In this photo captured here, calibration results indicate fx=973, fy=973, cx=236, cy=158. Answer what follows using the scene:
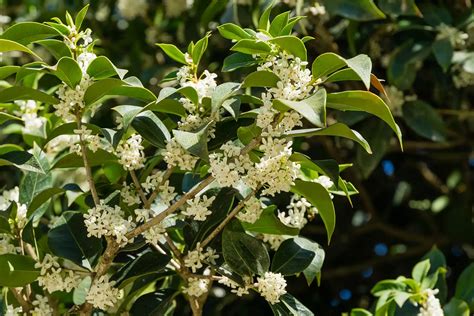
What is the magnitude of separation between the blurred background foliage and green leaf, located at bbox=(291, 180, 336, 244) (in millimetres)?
801

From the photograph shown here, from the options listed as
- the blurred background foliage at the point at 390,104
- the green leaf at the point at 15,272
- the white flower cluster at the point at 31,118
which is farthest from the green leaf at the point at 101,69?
the blurred background foliage at the point at 390,104

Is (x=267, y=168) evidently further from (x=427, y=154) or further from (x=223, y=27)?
(x=427, y=154)

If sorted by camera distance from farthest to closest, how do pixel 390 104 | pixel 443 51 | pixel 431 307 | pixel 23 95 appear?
pixel 390 104 < pixel 443 51 < pixel 431 307 < pixel 23 95

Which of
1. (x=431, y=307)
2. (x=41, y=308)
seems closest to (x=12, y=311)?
(x=41, y=308)

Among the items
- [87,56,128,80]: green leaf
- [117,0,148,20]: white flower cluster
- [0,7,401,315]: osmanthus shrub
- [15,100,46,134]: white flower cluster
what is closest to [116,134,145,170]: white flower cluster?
[0,7,401,315]: osmanthus shrub

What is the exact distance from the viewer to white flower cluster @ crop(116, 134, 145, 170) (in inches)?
57.8

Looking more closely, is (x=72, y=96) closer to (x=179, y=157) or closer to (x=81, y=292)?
(x=179, y=157)

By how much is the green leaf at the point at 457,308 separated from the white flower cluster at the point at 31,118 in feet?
2.84

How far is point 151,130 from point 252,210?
195 mm

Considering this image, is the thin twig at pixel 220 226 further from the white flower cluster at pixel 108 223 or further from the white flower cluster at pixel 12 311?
the white flower cluster at pixel 12 311

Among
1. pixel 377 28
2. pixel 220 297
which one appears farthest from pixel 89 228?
pixel 377 28

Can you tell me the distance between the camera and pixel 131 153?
147 cm

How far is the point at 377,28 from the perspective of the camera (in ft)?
8.21

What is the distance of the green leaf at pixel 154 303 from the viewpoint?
158 centimetres
